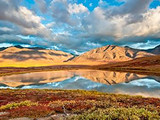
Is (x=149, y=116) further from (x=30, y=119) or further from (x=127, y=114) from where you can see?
(x=30, y=119)

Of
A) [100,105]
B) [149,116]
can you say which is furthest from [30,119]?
[149,116]

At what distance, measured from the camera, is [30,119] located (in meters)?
11.0

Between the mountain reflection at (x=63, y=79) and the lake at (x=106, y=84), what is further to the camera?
the mountain reflection at (x=63, y=79)

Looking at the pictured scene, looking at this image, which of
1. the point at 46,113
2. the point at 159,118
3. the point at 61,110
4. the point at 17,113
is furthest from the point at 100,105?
the point at 17,113

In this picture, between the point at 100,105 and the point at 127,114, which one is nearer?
the point at 127,114

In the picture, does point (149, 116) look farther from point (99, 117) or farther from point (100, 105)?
point (100, 105)

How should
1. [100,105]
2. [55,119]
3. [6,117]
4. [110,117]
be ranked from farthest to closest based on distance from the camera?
[100,105]
[6,117]
[55,119]
[110,117]

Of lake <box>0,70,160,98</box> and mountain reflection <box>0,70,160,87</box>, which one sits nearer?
lake <box>0,70,160,98</box>

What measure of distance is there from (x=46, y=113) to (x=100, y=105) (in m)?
5.47

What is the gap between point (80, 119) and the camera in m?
9.12

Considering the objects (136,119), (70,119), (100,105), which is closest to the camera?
(136,119)

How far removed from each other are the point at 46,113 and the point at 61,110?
5.09ft

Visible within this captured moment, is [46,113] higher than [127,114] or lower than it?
lower

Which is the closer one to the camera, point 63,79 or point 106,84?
point 106,84
